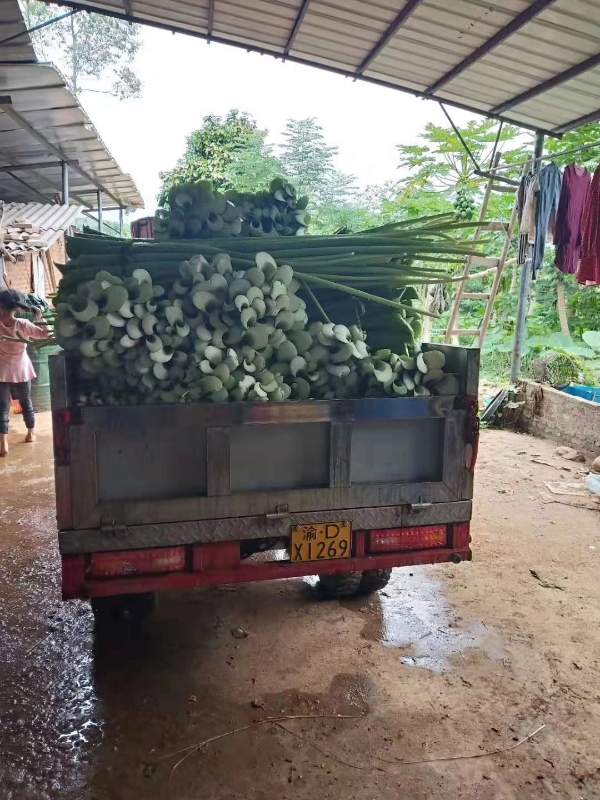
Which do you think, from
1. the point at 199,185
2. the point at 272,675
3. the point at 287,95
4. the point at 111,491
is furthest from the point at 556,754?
the point at 287,95

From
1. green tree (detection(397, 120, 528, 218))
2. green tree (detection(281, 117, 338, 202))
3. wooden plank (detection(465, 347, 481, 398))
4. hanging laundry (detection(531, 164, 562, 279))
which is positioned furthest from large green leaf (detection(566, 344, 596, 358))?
green tree (detection(281, 117, 338, 202))

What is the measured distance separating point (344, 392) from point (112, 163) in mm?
9898

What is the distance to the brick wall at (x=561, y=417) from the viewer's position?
21.5 feet

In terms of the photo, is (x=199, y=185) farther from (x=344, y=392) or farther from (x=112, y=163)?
(x=112, y=163)

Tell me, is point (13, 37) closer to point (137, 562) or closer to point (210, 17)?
point (210, 17)

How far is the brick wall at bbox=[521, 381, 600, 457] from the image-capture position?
6568 millimetres

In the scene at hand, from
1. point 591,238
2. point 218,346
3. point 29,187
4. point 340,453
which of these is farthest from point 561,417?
point 29,187

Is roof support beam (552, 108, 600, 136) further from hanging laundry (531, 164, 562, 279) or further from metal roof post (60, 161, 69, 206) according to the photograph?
metal roof post (60, 161, 69, 206)

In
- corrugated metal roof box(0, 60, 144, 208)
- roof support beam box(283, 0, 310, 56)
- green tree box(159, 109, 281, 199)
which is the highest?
green tree box(159, 109, 281, 199)

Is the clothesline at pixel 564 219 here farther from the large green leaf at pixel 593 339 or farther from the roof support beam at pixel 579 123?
the large green leaf at pixel 593 339

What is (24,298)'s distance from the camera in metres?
6.16

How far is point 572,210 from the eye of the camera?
630cm

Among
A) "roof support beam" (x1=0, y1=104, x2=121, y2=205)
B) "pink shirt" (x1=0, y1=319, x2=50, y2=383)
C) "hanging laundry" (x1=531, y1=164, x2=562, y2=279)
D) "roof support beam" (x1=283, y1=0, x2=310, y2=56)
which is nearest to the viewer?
"roof support beam" (x1=283, y1=0, x2=310, y2=56)

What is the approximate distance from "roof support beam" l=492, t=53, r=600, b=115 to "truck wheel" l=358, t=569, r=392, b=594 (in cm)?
493
